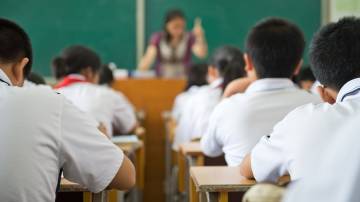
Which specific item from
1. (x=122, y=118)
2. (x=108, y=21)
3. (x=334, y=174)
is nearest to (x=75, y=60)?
(x=122, y=118)

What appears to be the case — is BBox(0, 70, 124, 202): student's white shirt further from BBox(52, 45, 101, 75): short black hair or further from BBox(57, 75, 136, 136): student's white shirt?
BBox(52, 45, 101, 75): short black hair

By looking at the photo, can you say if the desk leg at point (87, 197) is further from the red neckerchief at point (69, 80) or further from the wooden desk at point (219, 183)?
the red neckerchief at point (69, 80)

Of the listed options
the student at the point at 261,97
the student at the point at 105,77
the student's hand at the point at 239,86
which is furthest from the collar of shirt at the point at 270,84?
the student at the point at 105,77

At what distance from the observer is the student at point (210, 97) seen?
356 cm

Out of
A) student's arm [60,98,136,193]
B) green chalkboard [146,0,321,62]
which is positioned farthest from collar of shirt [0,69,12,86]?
green chalkboard [146,0,321,62]

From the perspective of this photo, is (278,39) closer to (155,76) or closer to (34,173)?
(34,173)

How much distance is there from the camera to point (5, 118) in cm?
165

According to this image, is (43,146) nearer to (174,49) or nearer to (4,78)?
(4,78)

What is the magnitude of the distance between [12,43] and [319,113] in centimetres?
96

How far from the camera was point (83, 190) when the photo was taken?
1.92 metres

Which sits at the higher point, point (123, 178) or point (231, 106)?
point (231, 106)

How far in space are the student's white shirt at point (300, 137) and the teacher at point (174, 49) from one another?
4.99 m

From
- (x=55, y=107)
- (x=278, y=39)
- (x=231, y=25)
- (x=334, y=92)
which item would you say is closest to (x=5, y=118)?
(x=55, y=107)

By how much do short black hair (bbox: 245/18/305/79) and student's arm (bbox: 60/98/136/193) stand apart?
989mm
